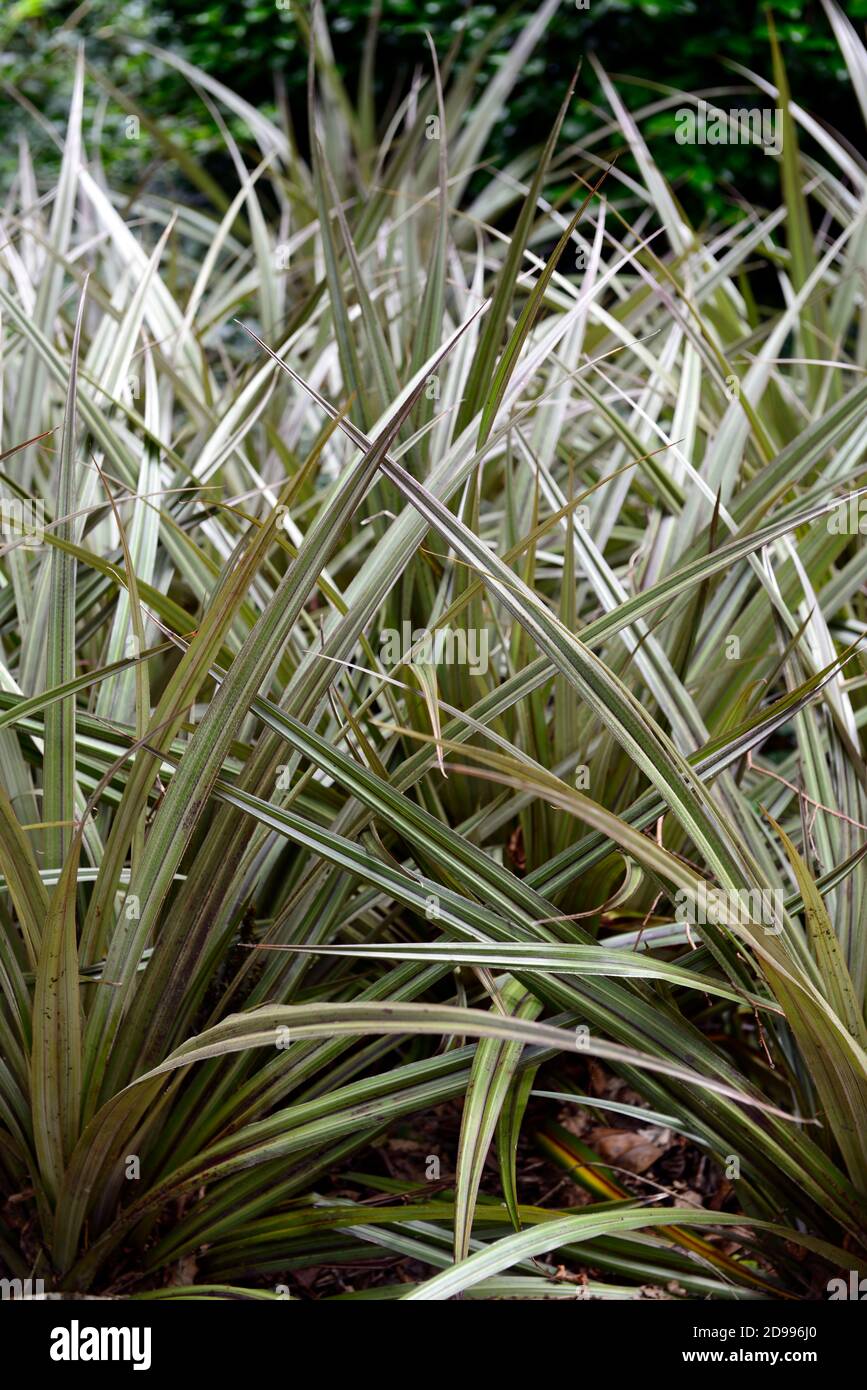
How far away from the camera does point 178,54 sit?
4.21 meters

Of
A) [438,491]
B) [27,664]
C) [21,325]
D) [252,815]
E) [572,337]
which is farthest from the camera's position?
[572,337]

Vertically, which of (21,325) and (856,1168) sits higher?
(21,325)

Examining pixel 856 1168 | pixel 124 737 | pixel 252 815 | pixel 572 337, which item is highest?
pixel 572 337

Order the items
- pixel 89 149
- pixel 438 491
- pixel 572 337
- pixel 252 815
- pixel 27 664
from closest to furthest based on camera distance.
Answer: pixel 252 815
pixel 438 491
pixel 27 664
pixel 572 337
pixel 89 149

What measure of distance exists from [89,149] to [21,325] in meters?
3.27

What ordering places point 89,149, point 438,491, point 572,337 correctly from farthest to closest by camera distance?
point 89,149
point 572,337
point 438,491

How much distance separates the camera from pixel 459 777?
125 centimetres

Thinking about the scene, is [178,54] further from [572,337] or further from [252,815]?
[252,815]

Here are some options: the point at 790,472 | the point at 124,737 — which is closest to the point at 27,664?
the point at 124,737
